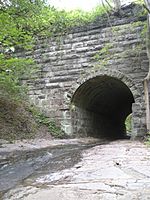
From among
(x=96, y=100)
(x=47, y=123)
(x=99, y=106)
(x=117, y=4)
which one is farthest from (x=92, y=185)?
(x=99, y=106)

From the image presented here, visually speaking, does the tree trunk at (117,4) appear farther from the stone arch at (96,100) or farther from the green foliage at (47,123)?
the green foliage at (47,123)

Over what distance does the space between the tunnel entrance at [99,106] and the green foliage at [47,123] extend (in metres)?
0.78

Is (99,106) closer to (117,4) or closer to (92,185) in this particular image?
(117,4)

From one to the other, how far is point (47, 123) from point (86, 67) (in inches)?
113

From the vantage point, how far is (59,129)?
39.0 feet

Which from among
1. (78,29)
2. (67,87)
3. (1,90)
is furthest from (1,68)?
(78,29)

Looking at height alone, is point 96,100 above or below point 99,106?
above

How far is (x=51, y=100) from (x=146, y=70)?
4167mm

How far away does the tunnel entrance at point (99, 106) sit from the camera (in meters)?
12.4

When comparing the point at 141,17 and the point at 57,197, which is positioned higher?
the point at 141,17

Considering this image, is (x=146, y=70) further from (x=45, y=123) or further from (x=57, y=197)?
(x=57, y=197)

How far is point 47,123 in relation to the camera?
12.0m

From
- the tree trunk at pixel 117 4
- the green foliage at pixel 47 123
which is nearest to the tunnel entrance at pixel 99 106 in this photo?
the green foliage at pixel 47 123

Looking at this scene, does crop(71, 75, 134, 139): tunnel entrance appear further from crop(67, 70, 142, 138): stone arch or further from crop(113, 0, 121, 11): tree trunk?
crop(113, 0, 121, 11): tree trunk
